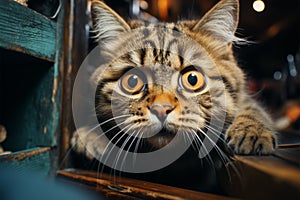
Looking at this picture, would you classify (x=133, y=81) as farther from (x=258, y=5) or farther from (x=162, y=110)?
(x=258, y=5)

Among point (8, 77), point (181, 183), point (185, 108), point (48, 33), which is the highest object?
point (48, 33)

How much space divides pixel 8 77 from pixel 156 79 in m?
0.63

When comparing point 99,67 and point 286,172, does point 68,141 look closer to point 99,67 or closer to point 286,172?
point 99,67

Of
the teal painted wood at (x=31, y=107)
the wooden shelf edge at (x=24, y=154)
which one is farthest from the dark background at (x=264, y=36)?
the wooden shelf edge at (x=24, y=154)

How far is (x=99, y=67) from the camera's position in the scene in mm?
972

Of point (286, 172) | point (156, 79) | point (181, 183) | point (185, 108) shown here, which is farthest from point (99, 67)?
point (286, 172)

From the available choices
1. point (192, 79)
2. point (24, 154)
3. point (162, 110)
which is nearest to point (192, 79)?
point (192, 79)

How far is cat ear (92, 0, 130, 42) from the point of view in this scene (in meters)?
0.90

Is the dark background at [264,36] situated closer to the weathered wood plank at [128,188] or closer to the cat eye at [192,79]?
the cat eye at [192,79]

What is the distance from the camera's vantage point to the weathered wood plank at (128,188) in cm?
70

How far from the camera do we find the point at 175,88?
0.77m

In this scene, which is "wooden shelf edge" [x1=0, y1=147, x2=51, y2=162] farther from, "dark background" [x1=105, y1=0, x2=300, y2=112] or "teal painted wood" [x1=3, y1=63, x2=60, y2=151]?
"dark background" [x1=105, y1=0, x2=300, y2=112]

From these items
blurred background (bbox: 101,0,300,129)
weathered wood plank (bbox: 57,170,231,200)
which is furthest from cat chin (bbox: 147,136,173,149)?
blurred background (bbox: 101,0,300,129)

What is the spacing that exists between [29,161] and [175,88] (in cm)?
54
